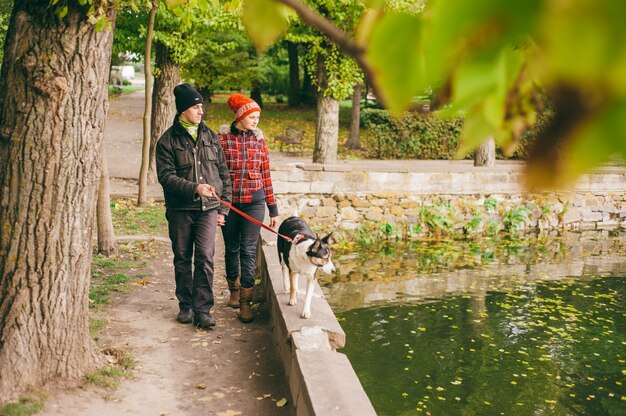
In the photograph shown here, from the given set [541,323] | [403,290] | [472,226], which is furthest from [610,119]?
[472,226]

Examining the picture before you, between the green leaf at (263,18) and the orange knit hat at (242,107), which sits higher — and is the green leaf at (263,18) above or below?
below


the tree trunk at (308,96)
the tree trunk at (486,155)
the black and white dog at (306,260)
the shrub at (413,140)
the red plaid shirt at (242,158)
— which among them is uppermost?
the tree trunk at (308,96)

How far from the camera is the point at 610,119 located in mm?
629

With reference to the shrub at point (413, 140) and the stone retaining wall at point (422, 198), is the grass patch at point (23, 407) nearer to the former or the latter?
the stone retaining wall at point (422, 198)

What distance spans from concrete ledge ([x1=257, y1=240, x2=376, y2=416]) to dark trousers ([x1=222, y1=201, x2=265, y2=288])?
25cm

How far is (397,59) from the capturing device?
757 mm

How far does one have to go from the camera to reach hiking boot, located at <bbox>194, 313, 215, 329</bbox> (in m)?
6.27

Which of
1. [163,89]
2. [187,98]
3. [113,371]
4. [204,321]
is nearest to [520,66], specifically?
[113,371]

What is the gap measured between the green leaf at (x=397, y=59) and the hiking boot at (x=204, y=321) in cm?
571

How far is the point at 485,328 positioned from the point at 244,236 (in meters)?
3.56

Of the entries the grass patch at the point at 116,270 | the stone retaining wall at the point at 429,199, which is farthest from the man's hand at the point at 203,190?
the stone retaining wall at the point at 429,199

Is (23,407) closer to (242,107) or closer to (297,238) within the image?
(297,238)

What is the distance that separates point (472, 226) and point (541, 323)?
6.26m

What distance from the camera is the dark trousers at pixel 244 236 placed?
6.70 metres
